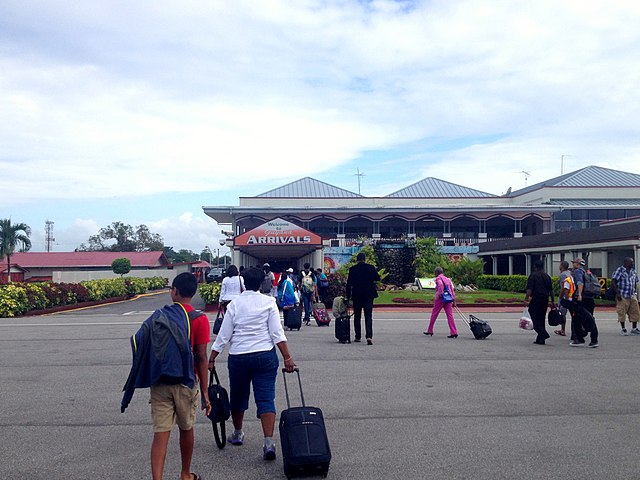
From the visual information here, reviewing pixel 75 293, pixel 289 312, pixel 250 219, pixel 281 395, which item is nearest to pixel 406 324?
pixel 289 312

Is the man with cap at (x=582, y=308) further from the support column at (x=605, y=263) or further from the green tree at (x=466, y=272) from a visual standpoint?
the green tree at (x=466, y=272)

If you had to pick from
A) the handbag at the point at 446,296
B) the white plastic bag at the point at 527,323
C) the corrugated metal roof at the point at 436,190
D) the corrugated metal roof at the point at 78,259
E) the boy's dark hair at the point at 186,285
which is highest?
the corrugated metal roof at the point at 436,190

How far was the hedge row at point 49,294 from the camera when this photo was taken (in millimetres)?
23422

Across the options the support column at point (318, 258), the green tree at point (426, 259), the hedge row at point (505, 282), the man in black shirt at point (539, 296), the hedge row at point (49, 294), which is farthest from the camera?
the green tree at point (426, 259)

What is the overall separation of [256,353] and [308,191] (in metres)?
54.4

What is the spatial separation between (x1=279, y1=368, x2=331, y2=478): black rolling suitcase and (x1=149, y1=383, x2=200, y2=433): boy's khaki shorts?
83 cm

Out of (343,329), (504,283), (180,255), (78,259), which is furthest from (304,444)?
(180,255)

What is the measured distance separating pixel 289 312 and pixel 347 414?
7861 mm

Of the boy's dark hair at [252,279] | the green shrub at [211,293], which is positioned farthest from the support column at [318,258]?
the boy's dark hair at [252,279]

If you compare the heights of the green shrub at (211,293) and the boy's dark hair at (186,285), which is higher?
the boy's dark hair at (186,285)

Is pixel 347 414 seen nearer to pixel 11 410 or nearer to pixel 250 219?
pixel 11 410

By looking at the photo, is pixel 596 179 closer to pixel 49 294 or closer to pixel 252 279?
pixel 49 294

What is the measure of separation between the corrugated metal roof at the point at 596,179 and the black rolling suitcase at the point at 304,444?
53351mm

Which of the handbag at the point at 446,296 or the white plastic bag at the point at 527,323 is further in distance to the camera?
the handbag at the point at 446,296
